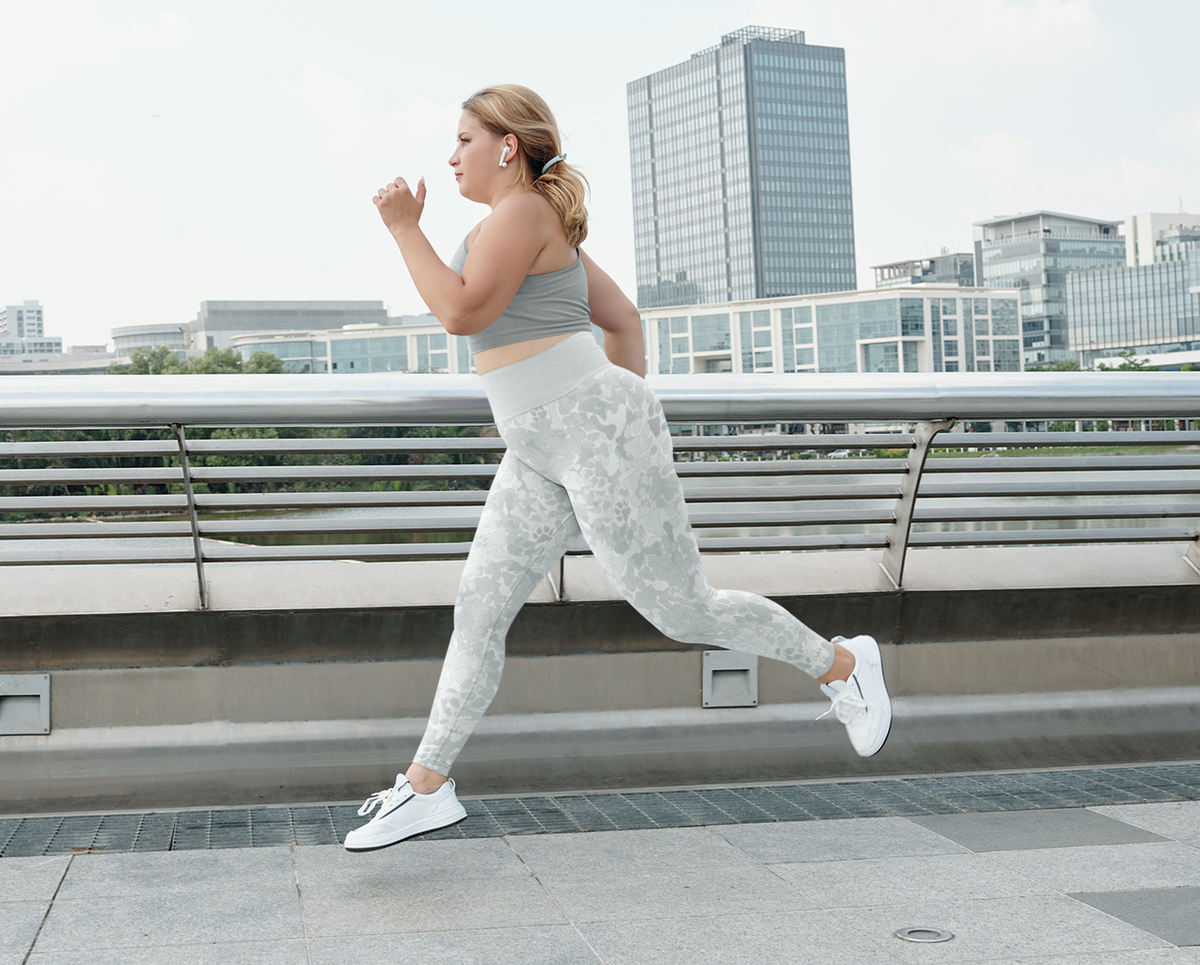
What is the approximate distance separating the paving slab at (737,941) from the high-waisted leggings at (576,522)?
2.10 feet

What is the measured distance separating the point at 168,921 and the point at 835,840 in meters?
1.72

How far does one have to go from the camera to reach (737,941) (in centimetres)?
259

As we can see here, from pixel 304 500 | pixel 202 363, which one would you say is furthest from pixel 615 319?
pixel 202 363

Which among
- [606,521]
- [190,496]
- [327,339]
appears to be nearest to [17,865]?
[190,496]

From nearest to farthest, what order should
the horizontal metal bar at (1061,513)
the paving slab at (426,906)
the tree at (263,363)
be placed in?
the paving slab at (426,906), the horizontal metal bar at (1061,513), the tree at (263,363)

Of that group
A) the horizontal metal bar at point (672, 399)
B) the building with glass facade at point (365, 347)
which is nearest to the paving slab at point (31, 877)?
the horizontal metal bar at point (672, 399)

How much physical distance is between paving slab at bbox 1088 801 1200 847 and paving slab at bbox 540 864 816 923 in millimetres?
1173

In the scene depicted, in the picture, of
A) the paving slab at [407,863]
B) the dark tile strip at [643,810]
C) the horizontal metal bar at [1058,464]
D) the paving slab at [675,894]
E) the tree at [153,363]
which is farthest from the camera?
the tree at [153,363]

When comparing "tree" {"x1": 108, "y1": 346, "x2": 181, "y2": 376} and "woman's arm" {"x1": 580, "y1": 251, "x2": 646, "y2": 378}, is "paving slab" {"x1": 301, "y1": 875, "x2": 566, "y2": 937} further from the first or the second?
"tree" {"x1": 108, "y1": 346, "x2": 181, "y2": 376}

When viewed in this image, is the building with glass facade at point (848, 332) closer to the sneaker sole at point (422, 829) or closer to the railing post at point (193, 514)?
the railing post at point (193, 514)

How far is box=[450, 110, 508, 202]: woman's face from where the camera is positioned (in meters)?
2.88

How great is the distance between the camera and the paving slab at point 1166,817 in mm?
3379

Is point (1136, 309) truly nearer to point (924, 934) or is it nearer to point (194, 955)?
point (924, 934)

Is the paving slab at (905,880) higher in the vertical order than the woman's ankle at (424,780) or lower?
lower
